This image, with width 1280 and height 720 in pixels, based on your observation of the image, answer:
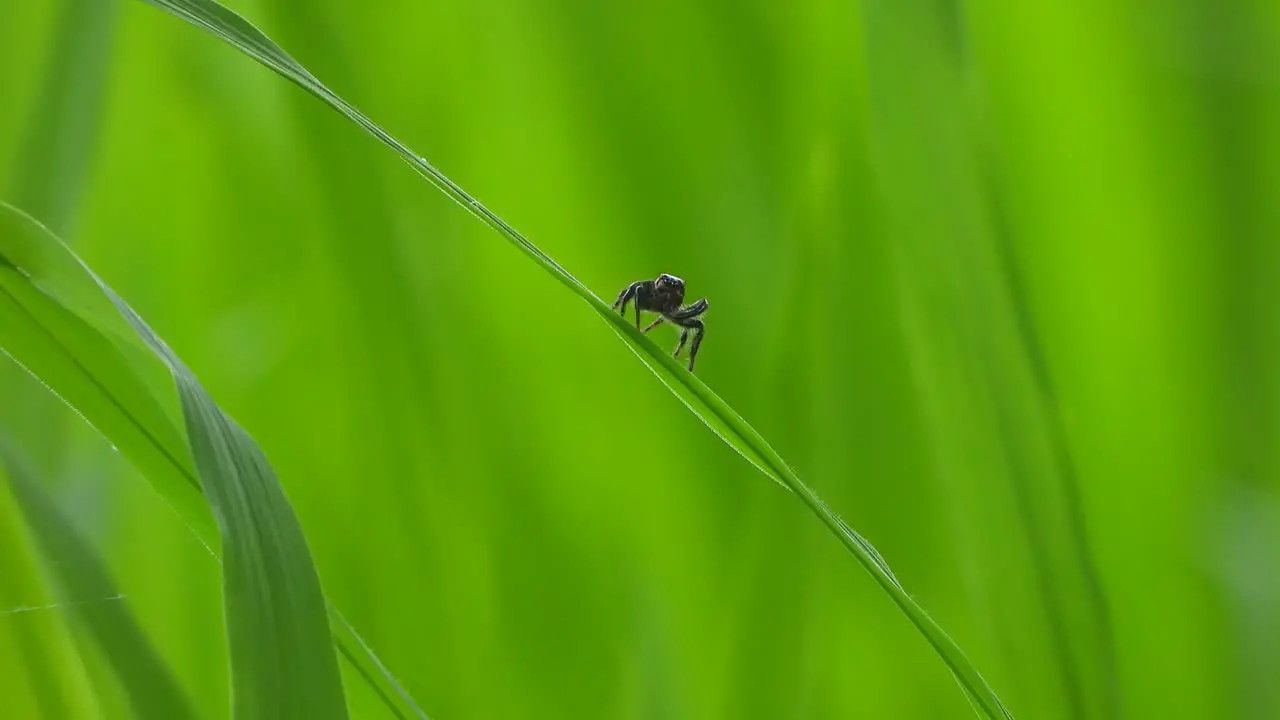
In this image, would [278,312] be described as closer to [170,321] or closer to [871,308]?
[170,321]

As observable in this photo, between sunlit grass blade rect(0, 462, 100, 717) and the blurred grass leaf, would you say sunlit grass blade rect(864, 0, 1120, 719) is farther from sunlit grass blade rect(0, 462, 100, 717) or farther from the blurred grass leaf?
sunlit grass blade rect(0, 462, 100, 717)

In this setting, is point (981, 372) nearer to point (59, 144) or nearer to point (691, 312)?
point (691, 312)

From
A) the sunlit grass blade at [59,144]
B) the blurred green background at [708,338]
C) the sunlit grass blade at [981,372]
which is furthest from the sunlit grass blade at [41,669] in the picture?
the sunlit grass blade at [981,372]

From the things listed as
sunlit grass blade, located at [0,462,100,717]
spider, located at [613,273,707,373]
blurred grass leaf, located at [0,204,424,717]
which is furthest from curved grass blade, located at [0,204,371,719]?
sunlit grass blade, located at [0,462,100,717]

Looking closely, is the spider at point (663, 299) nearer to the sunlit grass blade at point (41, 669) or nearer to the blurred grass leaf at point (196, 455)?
the blurred grass leaf at point (196, 455)

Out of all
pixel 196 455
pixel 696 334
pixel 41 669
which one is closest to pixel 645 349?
pixel 196 455
